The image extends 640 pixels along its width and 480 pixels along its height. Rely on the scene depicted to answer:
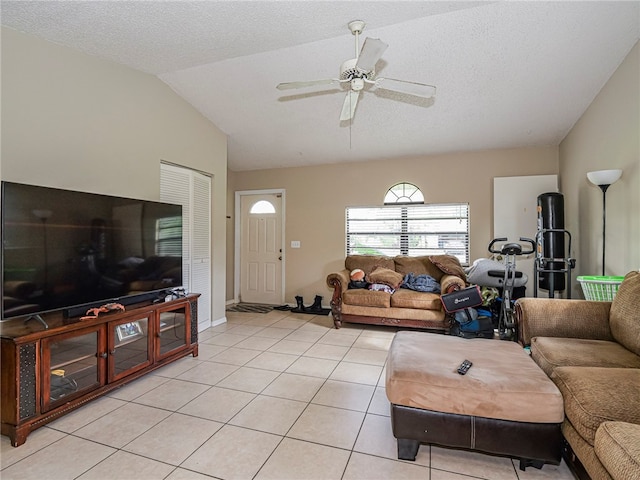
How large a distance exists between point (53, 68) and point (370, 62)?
96.4 inches

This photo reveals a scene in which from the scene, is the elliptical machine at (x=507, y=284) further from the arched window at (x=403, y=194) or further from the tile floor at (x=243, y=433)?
the arched window at (x=403, y=194)

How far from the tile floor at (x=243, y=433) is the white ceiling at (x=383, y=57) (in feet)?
9.13

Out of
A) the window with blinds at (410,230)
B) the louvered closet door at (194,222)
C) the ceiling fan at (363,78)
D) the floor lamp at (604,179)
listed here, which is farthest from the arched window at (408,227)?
the ceiling fan at (363,78)

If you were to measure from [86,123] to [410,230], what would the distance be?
13.9 feet

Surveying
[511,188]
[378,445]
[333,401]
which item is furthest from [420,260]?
[378,445]

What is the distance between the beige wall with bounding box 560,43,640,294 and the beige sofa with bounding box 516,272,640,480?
34.2 inches

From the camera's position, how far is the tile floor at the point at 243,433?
1.69 m

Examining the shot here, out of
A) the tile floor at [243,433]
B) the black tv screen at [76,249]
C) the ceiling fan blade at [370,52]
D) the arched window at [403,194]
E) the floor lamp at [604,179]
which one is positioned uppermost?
the ceiling fan blade at [370,52]

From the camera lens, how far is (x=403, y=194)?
16.8ft

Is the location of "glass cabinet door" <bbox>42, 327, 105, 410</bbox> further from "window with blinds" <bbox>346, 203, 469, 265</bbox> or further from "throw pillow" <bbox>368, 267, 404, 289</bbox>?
"window with blinds" <bbox>346, 203, 469, 265</bbox>

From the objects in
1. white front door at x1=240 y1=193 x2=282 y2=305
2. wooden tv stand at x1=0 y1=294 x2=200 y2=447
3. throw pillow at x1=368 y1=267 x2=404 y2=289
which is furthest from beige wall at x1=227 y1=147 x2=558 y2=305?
wooden tv stand at x1=0 y1=294 x2=200 y2=447

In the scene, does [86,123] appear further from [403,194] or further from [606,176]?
[606,176]

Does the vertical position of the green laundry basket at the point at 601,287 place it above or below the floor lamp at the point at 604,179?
below

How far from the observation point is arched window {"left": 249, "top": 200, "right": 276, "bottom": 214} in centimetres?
590
